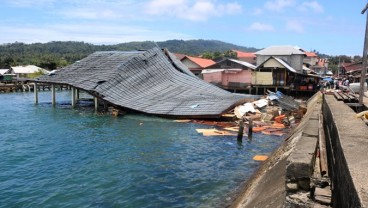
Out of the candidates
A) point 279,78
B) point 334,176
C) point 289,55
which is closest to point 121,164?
point 334,176

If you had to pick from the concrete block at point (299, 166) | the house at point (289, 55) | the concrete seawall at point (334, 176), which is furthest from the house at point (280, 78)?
the concrete block at point (299, 166)

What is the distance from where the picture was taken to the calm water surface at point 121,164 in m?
13.9

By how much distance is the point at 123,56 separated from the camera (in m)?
43.9

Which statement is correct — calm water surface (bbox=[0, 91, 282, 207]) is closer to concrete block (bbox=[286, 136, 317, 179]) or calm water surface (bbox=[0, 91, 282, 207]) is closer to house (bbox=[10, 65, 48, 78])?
concrete block (bbox=[286, 136, 317, 179])

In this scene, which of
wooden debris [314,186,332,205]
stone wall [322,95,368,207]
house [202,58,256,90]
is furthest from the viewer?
house [202,58,256,90]

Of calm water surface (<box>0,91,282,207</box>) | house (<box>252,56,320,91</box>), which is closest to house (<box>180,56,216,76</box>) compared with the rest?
house (<box>252,56,320,91</box>)

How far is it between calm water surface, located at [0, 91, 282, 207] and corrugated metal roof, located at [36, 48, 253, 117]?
3.28 meters

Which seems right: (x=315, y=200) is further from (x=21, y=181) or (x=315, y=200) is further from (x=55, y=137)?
(x=55, y=137)

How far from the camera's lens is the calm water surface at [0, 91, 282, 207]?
45.6 ft

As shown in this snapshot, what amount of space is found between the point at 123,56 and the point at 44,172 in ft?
92.7

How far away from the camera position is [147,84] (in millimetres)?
39875

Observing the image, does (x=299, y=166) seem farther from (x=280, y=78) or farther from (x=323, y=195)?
(x=280, y=78)

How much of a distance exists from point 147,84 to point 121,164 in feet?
72.6

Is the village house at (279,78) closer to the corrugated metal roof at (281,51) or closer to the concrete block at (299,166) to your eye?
the corrugated metal roof at (281,51)
